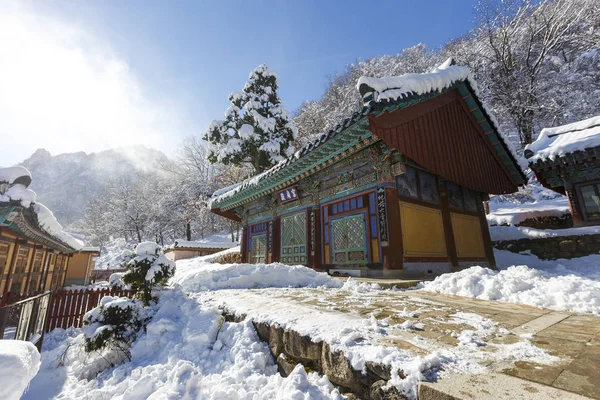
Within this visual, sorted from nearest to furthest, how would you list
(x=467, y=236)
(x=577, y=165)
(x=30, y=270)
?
(x=467, y=236)
(x=577, y=165)
(x=30, y=270)

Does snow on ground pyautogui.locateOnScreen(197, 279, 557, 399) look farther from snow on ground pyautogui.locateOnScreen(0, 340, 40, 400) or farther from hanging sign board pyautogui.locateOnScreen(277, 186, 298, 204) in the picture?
hanging sign board pyautogui.locateOnScreen(277, 186, 298, 204)

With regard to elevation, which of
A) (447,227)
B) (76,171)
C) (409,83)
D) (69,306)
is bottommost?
(69,306)

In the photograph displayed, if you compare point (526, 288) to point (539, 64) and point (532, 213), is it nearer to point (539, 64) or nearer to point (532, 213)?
point (532, 213)

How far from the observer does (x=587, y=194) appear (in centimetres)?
1008

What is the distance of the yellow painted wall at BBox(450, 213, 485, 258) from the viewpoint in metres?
8.77

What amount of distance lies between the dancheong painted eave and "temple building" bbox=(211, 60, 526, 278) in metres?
0.03

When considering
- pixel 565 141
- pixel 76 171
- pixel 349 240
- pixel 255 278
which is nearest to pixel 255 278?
pixel 255 278

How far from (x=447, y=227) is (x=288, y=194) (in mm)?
5430

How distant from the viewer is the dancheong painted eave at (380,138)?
5809mm

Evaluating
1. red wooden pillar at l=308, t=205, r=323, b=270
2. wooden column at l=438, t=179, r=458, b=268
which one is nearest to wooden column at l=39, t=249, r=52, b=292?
red wooden pillar at l=308, t=205, r=323, b=270

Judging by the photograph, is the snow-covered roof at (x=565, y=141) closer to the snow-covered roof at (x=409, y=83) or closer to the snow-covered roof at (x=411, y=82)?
the snow-covered roof at (x=409, y=83)

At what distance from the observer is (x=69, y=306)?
712cm

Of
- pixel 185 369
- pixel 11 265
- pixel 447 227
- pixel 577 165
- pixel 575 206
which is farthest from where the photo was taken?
pixel 575 206

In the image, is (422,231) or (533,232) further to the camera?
(533,232)
